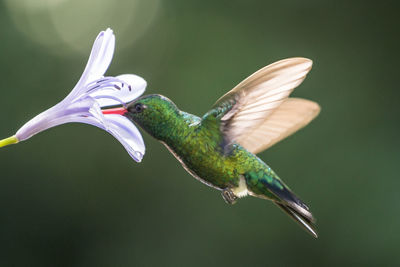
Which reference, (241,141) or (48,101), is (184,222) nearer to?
(48,101)

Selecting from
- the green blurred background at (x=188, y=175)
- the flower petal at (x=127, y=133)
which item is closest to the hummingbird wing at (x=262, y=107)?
the flower petal at (x=127, y=133)

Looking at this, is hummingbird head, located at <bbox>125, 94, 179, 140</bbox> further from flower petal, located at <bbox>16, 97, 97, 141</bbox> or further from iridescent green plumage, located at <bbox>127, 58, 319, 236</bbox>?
flower petal, located at <bbox>16, 97, 97, 141</bbox>

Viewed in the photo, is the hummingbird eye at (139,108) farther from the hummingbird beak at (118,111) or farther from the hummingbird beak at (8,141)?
the hummingbird beak at (8,141)

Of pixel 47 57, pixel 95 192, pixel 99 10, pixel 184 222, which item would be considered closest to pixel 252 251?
pixel 184 222

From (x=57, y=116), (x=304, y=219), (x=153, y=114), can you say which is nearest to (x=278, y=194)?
(x=304, y=219)

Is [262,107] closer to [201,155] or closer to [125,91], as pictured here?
[201,155]

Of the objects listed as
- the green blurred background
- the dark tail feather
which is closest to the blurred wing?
the dark tail feather
